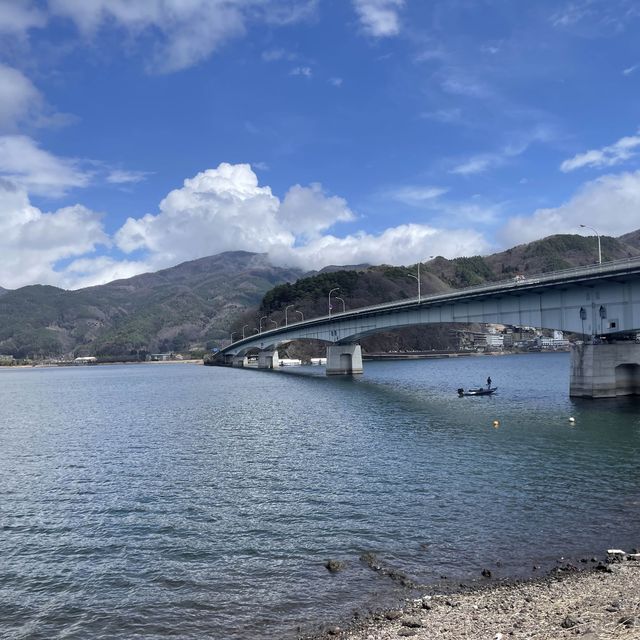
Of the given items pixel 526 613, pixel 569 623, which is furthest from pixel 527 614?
pixel 569 623

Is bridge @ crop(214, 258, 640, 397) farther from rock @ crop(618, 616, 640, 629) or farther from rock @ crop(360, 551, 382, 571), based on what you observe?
rock @ crop(618, 616, 640, 629)

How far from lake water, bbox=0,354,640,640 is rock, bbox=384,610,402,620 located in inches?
32.8

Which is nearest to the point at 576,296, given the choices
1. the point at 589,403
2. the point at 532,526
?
the point at 589,403

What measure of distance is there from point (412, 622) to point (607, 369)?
52528 mm

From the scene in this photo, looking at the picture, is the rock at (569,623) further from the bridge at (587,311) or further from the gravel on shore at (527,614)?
the bridge at (587,311)

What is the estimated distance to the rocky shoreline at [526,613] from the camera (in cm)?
1276

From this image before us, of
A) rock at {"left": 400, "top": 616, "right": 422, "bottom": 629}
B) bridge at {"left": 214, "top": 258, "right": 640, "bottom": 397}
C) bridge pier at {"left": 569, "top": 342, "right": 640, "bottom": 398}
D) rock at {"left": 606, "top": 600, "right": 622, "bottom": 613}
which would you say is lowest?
rock at {"left": 400, "top": 616, "right": 422, "bottom": 629}

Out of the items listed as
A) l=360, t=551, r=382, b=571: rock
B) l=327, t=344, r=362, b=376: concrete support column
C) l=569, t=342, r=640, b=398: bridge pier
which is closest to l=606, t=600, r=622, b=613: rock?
l=360, t=551, r=382, b=571: rock

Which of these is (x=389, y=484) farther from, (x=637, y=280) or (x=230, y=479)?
(x=637, y=280)

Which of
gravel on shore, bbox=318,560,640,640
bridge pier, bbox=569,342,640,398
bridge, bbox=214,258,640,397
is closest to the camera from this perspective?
gravel on shore, bbox=318,560,640,640

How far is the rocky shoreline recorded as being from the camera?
12758 millimetres

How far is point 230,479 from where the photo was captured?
30.3 m

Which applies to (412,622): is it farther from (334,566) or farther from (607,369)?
(607,369)

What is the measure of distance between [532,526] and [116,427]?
41886 mm
